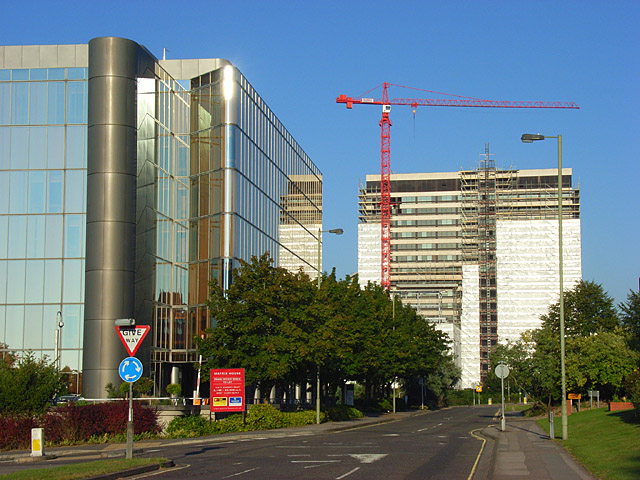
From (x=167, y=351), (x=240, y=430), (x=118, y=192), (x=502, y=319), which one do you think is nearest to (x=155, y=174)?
(x=118, y=192)

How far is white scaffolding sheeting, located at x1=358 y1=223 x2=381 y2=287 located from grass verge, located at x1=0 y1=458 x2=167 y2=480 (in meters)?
162

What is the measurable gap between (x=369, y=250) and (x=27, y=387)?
6077 inches

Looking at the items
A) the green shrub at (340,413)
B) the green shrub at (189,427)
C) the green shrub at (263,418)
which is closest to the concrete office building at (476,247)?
the green shrub at (340,413)

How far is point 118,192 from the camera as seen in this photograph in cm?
5306

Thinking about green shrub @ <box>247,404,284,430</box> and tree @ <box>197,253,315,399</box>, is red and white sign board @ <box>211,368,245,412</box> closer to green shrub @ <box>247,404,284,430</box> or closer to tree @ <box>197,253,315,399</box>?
tree @ <box>197,253,315,399</box>

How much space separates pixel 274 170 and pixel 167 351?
2005 cm

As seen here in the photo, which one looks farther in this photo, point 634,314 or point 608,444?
point 634,314

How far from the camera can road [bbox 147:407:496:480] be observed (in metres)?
19.9

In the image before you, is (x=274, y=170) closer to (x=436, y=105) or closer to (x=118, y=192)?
(x=118, y=192)

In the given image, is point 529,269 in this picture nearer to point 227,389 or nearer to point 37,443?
point 227,389

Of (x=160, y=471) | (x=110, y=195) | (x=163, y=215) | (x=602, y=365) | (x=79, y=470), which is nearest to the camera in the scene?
(x=79, y=470)

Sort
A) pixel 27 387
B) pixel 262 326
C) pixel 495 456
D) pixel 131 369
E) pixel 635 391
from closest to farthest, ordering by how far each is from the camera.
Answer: pixel 131 369
pixel 495 456
pixel 27 387
pixel 635 391
pixel 262 326

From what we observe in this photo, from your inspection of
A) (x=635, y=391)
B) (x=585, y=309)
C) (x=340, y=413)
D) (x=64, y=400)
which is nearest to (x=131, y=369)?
(x=64, y=400)

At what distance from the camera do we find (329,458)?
80.4ft
